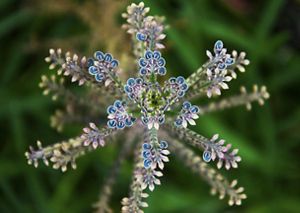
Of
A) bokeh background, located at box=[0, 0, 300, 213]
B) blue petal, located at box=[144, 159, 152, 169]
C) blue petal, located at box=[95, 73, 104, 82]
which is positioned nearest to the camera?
blue petal, located at box=[144, 159, 152, 169]

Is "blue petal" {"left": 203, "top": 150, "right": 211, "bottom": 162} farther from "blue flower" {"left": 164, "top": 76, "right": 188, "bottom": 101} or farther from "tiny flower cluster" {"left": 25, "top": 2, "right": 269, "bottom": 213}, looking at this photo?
"blue flower" {"left": 164, "top": 76, "right": 188, "bottom": 101}

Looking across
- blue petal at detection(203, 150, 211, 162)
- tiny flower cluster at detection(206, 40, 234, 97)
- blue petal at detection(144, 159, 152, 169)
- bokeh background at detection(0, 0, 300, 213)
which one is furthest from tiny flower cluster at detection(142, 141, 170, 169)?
bokeh background at detection(0, 0, 300, 213)

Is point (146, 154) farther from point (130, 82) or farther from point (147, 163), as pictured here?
point (130, 82)

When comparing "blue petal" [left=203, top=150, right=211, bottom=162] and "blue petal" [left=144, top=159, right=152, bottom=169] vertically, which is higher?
"blue petal" [left=203, top=150, right=211, bottom=162]

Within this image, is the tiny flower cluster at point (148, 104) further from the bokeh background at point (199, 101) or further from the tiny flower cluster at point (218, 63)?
the bokeh background at point (199, 101)

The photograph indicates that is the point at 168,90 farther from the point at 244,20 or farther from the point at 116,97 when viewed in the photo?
the point at 244,20

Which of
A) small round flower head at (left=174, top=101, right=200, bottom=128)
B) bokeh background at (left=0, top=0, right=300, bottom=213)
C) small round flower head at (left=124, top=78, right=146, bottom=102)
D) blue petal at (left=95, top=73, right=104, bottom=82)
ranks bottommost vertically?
small round flower head at (left=174, top=101, right=200, bottom=128)

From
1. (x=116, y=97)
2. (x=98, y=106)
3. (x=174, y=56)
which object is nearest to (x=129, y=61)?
(x=98, y=106)
